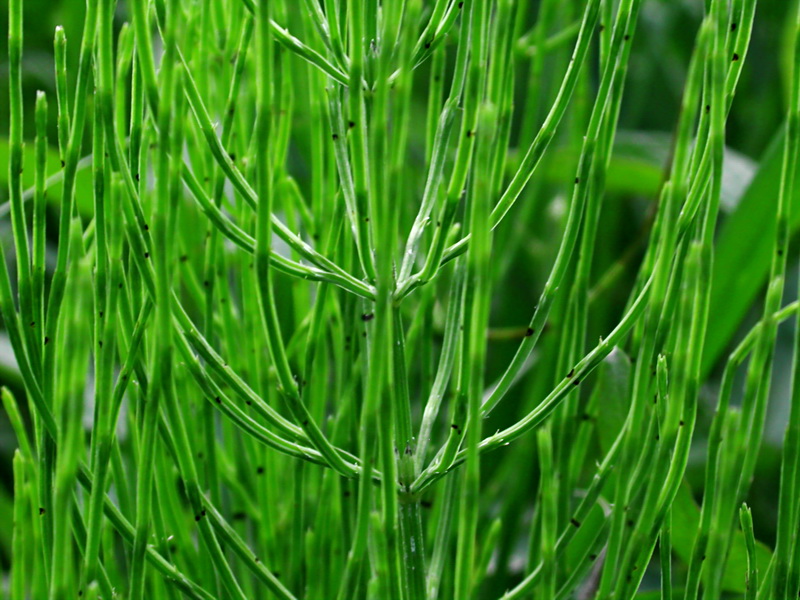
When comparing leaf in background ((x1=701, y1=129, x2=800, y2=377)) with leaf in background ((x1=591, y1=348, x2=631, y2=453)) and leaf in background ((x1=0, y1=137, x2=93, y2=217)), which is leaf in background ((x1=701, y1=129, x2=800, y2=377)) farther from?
leaf in background ((x1=0, y1=137, x2=93, y2=217))

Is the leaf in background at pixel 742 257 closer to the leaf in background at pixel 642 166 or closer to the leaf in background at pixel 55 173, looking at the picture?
the leaf in background at pixel 642 166

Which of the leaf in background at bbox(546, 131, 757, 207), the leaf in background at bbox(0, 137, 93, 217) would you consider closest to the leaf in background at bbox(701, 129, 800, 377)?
the leaf in background at bbox(546, 131, 757, 207)

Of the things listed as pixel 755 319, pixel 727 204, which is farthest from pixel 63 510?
pixel 755 319

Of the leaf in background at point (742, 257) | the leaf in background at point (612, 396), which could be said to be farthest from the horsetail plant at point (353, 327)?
the leaf in background at point (742, 257)

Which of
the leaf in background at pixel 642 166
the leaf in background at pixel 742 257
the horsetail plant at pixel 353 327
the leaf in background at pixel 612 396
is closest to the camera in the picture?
the horsetail plant at pixel 353 327

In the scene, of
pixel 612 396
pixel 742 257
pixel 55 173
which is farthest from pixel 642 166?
pixel 55 173

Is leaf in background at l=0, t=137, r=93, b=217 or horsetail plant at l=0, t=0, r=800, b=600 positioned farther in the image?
leaf in background at l=0, t=137, r=93, b=217

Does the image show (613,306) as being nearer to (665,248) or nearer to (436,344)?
(436,344)
